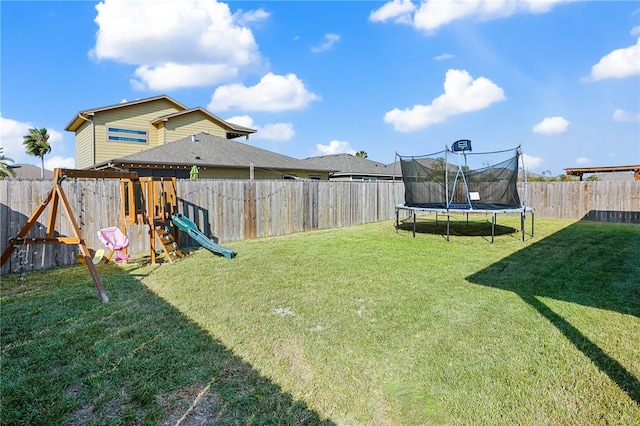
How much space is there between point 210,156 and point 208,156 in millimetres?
95

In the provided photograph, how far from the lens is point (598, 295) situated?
3.66 m

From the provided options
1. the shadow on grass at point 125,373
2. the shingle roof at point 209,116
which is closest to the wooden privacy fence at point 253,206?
the shadow on grass at point 125,373

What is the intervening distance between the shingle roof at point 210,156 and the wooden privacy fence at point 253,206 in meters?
4.87

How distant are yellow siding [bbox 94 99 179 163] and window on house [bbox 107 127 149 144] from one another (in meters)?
0.13

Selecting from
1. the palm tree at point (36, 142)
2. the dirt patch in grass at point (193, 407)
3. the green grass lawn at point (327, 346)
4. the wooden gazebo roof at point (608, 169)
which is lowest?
the dirt patch in grass at point (193, 407)

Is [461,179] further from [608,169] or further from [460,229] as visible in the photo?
[608,169]

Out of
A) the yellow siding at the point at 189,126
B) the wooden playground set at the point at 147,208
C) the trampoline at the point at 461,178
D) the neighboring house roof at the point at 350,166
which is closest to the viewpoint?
the wooden playground set at the point at 147,208

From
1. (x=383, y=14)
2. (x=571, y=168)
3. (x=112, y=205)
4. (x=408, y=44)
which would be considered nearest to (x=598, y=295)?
(x=112, y=205)

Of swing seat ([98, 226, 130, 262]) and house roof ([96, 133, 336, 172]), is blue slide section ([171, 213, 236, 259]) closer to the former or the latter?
swing seat ([98, 226, 130, 262])

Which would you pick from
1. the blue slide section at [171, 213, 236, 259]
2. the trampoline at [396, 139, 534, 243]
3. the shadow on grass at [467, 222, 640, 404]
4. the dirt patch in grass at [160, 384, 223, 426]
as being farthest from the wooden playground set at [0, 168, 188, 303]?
the trampoline at [396, 139, 534, 243]

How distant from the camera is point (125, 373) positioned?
2230 millimetres

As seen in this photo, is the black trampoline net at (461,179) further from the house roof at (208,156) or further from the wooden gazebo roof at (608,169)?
the wooden gazebo roof at (608,169)

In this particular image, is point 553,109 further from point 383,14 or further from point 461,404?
point 461,404

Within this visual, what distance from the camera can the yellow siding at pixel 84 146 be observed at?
14305mm
